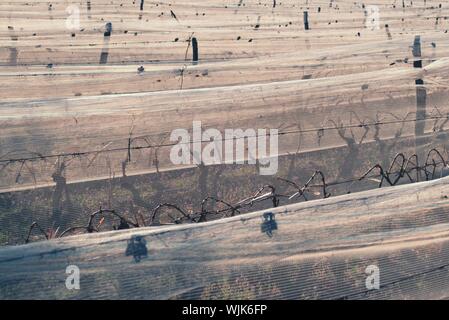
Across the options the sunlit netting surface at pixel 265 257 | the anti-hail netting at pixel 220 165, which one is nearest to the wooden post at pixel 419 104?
the anti-hail netting at pixel 220 165

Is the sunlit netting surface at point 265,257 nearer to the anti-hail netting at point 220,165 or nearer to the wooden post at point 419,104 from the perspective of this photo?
the anti-hail netting at point 220,165

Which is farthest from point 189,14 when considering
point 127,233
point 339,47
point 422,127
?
point 127,233

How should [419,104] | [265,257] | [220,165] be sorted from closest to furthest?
[265,257], [220,165], [419,104]

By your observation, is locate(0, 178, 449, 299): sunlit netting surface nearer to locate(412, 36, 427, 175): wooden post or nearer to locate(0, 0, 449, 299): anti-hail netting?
locate(0, 0, 449, 299): anti-hail netting

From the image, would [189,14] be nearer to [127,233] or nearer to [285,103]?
[285,103]

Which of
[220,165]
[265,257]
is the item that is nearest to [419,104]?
[220,165]

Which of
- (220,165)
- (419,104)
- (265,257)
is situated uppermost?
(419,104)

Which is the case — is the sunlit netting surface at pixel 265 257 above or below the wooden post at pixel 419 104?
below

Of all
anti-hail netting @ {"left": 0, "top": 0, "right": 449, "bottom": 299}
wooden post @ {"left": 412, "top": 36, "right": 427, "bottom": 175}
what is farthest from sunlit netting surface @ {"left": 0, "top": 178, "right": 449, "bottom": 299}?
wooden post @ {"left": 412, "top": 36, "right": 427, "bottom": 175}

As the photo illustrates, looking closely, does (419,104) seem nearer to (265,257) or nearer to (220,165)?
(220,165)
